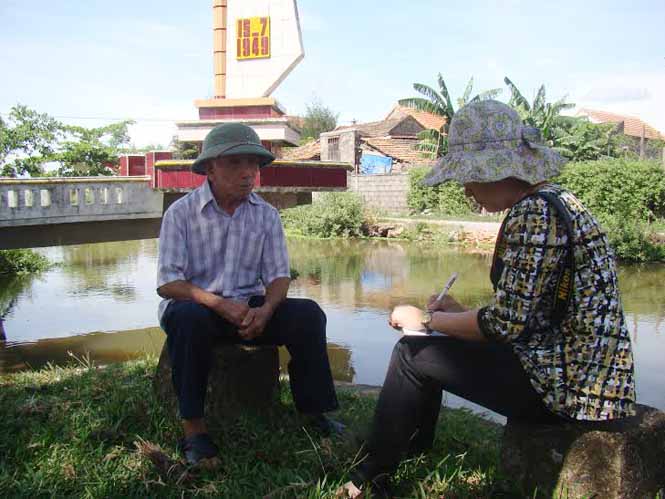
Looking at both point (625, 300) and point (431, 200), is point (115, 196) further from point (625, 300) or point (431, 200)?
point (431, 200)

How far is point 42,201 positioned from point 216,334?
585 centimetres

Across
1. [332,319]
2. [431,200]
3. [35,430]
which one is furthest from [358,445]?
[431,200]

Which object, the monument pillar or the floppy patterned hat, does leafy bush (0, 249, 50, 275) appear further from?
the floppy patterned hat

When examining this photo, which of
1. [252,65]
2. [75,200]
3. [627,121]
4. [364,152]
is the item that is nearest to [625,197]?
[252,65]

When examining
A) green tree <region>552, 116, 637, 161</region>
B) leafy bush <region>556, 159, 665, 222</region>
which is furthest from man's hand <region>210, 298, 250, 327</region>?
green tree <region>552, 116, 637, 161</region>

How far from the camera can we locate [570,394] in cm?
159

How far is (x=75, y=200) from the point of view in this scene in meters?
7.52

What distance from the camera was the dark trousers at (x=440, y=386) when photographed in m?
1.69

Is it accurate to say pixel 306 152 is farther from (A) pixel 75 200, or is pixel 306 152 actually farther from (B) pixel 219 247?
(B) pixel 219 247

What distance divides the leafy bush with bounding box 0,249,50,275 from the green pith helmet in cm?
1086

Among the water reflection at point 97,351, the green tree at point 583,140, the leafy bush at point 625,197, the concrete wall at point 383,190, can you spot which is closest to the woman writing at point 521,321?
the water reflection at point 97,351

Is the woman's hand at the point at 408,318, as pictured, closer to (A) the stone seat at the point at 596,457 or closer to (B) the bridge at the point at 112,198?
(A) the stone seat at the point at 596,457

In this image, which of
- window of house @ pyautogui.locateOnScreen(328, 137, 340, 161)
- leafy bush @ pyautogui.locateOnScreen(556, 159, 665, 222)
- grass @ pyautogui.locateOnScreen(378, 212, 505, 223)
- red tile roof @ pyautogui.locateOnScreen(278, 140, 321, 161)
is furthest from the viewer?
red tile roof @ pyautogui.locateOnScreen(278, 140, 321, 161)

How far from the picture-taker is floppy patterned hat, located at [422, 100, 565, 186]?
1.67m
